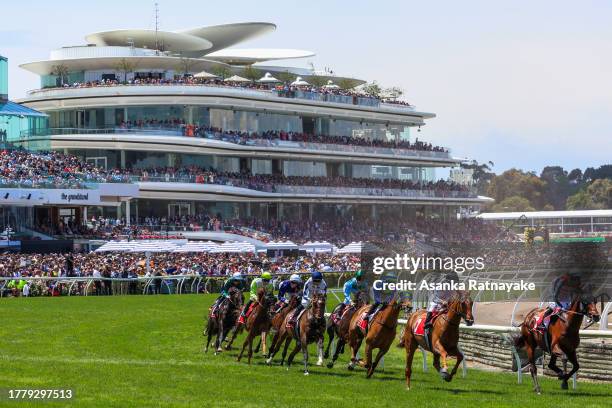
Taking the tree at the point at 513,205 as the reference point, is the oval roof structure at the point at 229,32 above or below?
above

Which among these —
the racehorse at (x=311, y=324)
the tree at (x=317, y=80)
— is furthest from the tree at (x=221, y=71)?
the racehorse at (x=311, y=324)

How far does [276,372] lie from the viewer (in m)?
20.4

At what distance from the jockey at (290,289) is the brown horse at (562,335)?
475cm

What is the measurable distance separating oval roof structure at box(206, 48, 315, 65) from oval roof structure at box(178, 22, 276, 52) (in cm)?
75

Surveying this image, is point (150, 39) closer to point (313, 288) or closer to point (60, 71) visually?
point (60, 71)

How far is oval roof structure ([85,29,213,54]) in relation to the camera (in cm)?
7894

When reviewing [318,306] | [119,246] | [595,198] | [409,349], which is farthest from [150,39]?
[409,349]

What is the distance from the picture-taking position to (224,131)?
7231 centimetres

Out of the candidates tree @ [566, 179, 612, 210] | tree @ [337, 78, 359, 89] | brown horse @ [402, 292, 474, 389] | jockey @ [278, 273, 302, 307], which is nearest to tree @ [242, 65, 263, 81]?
tree @ [337, 78, 359, 89]

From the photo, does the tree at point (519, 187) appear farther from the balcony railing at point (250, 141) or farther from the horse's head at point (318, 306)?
the horse's head at point (318, 306)

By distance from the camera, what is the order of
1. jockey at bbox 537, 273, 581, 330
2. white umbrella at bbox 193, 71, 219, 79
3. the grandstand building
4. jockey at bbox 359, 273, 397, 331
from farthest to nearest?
white umbrella at bbox 193, 71, 219, 79 < the grandstand building < jockey at bbox 359, 273, 397, 331 < jockey at bbox 537, 273, 581, 330

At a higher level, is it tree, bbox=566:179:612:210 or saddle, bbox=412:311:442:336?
tree, bbox=566:179:612:210

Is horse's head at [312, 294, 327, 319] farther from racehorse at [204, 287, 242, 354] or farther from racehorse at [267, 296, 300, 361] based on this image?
racehorse at [204, 287, 242, 354]

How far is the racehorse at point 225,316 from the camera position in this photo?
921 inches
